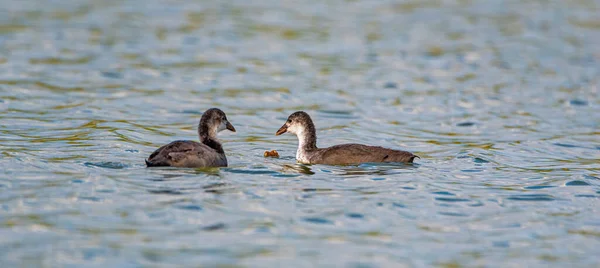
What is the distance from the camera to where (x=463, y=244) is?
1031cm

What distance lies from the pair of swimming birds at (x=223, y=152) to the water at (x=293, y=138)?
178 millimetres

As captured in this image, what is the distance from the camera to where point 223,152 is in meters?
14.3

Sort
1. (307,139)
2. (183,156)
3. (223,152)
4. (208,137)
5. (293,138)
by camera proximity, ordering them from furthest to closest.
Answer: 1. (293,138)
2. (307,139)
3. (208,137)
4. (223,152)
5. (183,156)

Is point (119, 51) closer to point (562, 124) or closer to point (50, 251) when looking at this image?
point (562, 124)

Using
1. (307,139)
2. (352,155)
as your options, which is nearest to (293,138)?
(307,139)

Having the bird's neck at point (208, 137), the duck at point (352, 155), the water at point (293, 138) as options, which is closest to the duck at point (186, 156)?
the water at point (293, 138)

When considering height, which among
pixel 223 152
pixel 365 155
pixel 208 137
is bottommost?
pixel 365 155

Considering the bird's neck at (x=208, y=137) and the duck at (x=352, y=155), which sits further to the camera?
the bird's neck at (x=208, y=137)

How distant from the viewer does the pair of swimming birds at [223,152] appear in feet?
42.8

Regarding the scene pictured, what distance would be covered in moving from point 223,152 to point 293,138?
4310 mm

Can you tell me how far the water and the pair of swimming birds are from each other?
7.0 inches

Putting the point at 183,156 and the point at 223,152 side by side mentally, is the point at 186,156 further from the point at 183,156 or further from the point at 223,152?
the point at 223,152

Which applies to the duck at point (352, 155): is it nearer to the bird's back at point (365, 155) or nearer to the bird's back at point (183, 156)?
the bird's back at point (365, 155)

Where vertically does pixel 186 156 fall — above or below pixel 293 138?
above
